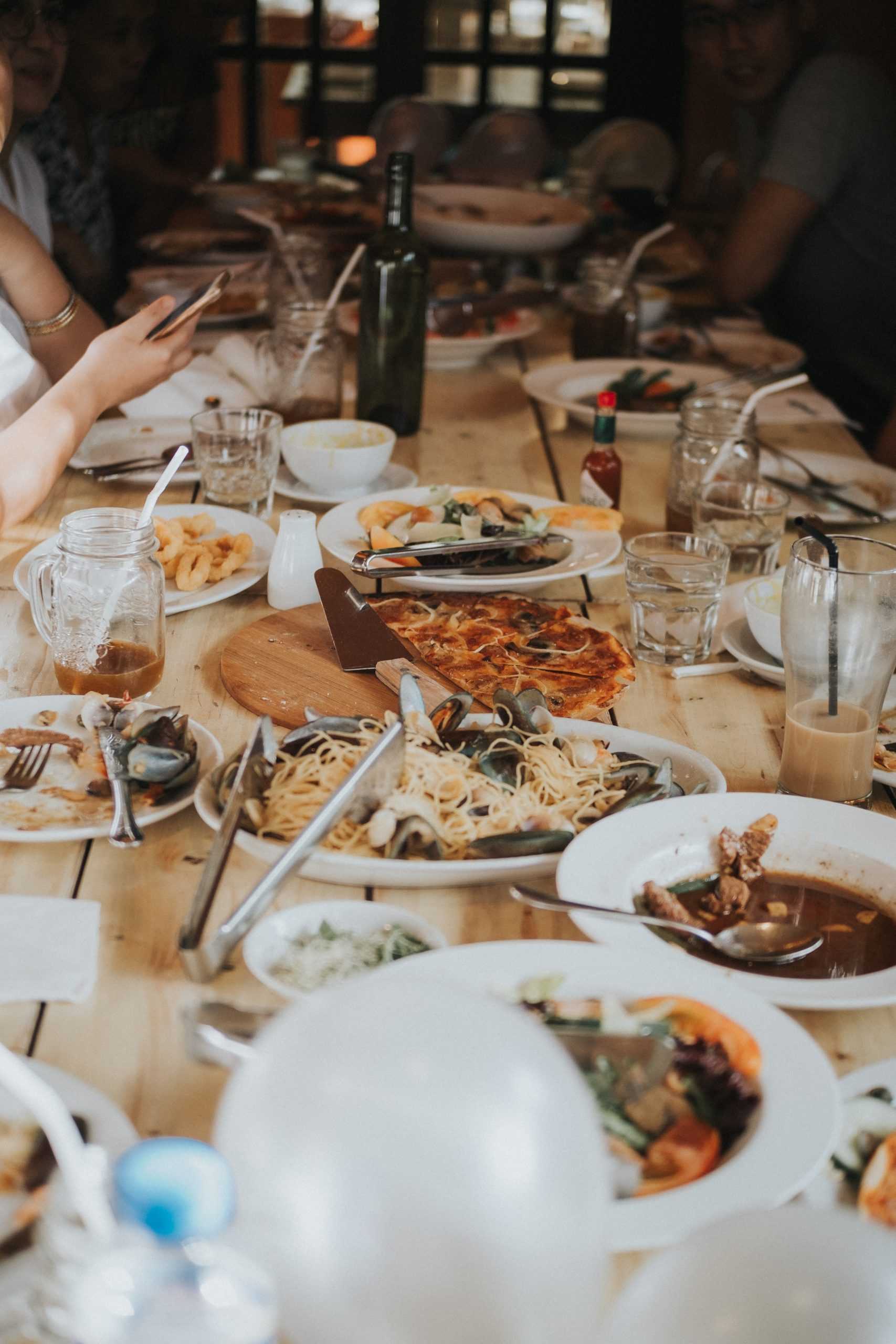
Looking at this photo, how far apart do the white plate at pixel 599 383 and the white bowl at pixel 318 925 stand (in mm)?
1699

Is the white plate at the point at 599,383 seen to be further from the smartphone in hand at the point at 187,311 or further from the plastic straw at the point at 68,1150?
the plastic straw at the point at 68,1150

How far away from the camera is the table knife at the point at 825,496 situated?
2107 mm

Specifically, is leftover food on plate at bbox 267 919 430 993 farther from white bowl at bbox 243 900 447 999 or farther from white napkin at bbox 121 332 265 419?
white napkin at bbox 121 332 265 419

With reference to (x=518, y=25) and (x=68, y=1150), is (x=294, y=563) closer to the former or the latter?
(x=68, y=1150)

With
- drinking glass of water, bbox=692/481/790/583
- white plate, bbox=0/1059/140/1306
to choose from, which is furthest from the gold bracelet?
white plate, bbox=0/1059/140/1306

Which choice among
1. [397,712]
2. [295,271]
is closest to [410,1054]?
[397,712]

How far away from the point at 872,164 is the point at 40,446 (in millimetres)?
2819

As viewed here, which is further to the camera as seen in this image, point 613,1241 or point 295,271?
point 295,271

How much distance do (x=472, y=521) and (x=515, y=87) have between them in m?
5.77

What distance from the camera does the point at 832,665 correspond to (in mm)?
1275

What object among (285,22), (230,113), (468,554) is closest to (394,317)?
(468,554)

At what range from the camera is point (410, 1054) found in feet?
1.81

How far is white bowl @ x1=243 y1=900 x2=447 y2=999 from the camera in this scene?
0.94 metres

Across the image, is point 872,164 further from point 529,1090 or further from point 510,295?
point 529,1090
